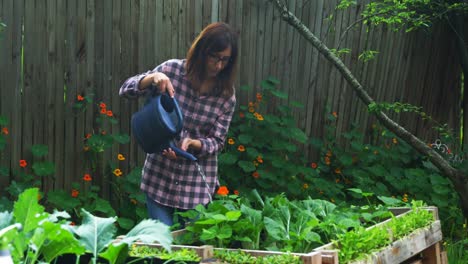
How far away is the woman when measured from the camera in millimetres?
4105

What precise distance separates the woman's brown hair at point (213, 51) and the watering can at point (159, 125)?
260 mm

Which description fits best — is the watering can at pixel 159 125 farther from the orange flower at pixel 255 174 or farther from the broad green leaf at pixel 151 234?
the orange flower at pixel 255 174

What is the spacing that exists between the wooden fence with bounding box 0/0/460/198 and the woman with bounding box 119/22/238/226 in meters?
1.19

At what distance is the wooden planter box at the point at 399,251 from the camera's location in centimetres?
269

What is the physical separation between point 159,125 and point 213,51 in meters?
0.50

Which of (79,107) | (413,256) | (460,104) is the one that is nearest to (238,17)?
(79,107)

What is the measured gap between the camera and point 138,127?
13.0 ft

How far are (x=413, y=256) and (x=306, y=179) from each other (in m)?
3.08

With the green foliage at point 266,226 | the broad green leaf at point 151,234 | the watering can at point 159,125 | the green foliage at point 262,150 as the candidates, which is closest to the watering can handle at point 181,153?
the watering can at point 159,125

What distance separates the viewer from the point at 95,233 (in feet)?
7.41

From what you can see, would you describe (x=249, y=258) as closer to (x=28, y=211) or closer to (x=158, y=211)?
(x=28, y=211)

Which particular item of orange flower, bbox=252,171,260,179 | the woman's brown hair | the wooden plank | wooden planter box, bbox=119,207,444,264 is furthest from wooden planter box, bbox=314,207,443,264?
orange flower, bbox=252,171,260,179

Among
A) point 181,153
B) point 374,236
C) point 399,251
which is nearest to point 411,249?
point 399,251

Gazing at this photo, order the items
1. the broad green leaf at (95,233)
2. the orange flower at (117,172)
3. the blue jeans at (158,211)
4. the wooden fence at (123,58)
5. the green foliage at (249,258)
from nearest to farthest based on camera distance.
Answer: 1. the broad green leaf at (95,233)
2. the green foliage at (249,258)
3. the blue jeans at (158,211)
4. the wooden fence at (123,58)
5. the orange flower at (117,172)
